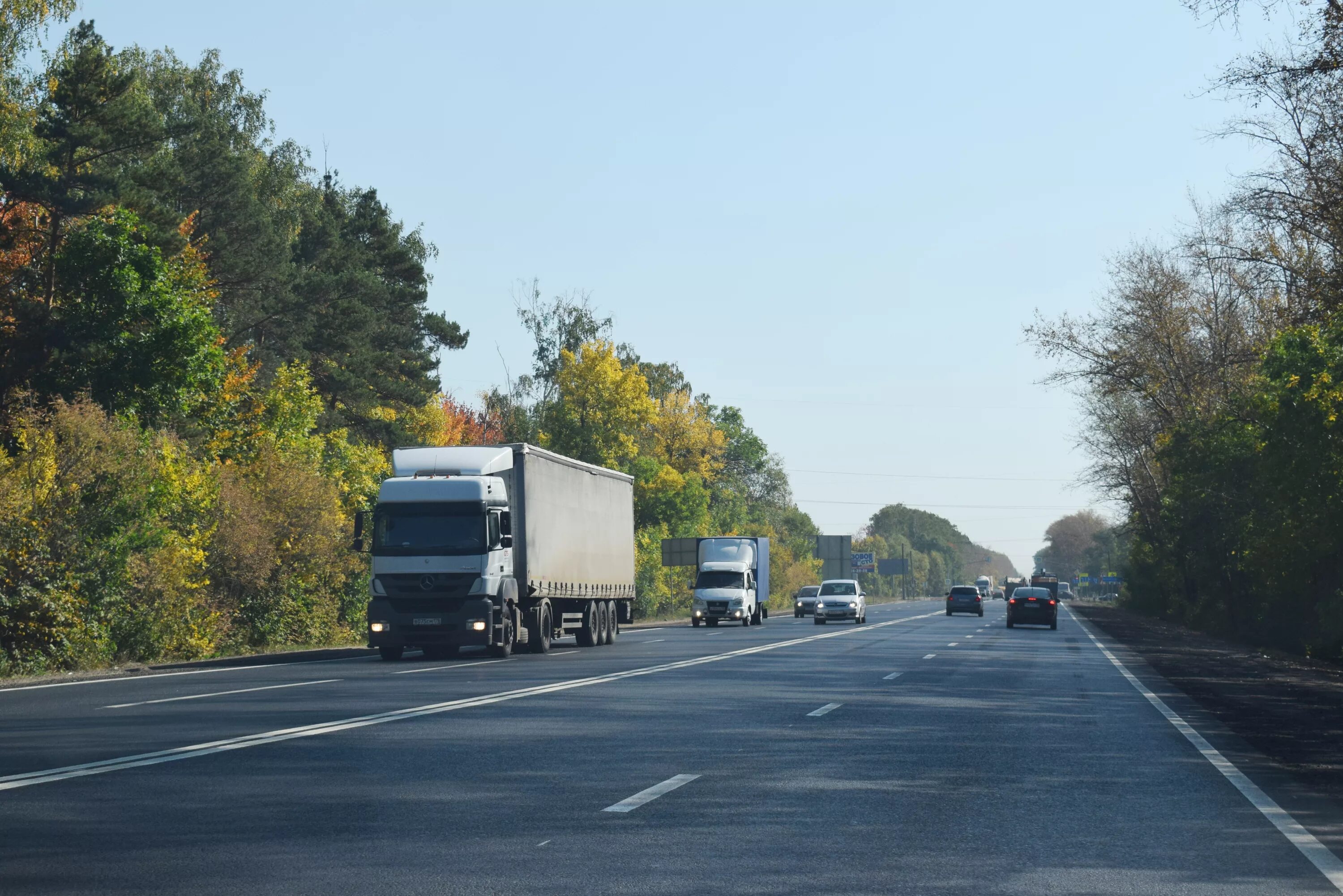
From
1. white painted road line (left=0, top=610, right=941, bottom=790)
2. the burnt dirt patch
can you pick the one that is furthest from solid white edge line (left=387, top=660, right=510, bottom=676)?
the burnt dirt patch

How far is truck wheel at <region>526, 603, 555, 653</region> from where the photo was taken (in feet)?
105

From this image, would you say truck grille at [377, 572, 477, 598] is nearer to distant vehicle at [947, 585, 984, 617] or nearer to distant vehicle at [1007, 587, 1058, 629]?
distant vehicle at [1007, 587, 1058, 629]

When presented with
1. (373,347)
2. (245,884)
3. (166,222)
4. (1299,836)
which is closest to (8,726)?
(245,884)

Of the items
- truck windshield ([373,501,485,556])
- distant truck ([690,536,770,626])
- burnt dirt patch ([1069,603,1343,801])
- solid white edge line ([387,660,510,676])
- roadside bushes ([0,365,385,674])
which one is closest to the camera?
A: burnt dirt patch ([1069,603,1343,801])

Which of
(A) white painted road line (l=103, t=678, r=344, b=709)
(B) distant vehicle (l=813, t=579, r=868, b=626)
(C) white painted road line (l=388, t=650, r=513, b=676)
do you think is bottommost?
(A) white painted road line (l=103, t=678, r=344, b=709)

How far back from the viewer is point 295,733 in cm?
1438

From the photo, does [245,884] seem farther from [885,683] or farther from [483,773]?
[885,683]

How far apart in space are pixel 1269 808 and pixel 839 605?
51555mm

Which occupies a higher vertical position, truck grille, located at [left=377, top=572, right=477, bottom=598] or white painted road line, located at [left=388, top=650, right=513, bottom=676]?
truck grille, located at [left=377, top=572, right=477, bottom=598]

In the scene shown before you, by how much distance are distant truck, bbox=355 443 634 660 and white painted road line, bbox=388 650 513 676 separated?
0.40 m

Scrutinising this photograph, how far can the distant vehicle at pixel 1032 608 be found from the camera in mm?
56406

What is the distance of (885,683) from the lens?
2309cm

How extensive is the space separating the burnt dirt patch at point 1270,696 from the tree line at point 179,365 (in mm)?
19221

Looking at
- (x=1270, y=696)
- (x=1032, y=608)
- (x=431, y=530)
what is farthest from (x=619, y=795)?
(x=1032, y=608)
